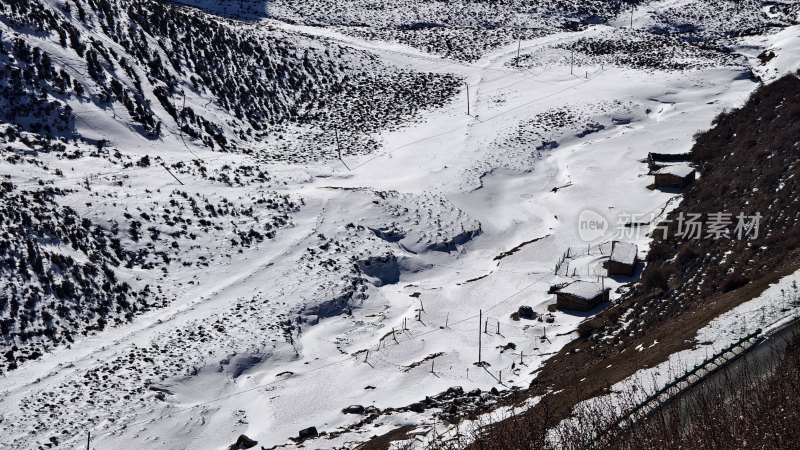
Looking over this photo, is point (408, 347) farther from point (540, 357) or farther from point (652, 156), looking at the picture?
point (652, 156)

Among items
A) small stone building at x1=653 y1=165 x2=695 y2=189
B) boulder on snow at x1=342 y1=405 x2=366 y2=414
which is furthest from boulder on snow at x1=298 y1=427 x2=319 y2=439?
small stone building at x1=653 y1=165 x2=695 y2=189

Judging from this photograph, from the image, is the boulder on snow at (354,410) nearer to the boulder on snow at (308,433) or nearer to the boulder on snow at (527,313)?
the boulder on snow at (308,433)

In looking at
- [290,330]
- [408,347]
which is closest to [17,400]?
[290,330]

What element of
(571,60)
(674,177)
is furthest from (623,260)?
(571,60)

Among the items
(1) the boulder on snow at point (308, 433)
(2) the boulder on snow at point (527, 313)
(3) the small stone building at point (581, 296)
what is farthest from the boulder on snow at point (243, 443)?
(3) the small stone building at point (581, 296)

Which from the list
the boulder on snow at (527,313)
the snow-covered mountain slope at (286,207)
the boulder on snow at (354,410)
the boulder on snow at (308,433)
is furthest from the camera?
the boulder on snow at (527,313)
